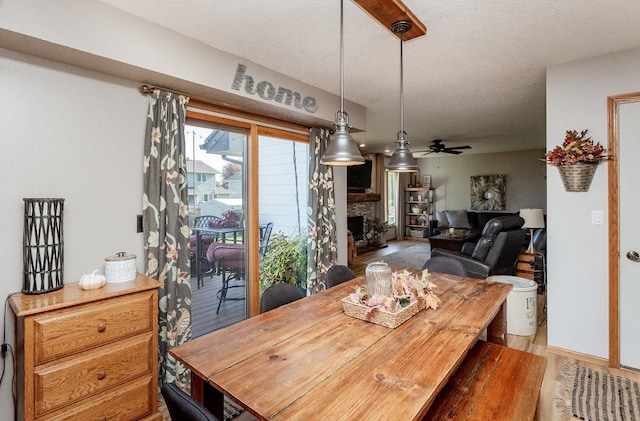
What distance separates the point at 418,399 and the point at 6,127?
97.0 inches

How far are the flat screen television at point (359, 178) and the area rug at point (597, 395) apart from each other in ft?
19.4

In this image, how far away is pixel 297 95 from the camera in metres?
3.17

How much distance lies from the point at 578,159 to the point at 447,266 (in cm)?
132

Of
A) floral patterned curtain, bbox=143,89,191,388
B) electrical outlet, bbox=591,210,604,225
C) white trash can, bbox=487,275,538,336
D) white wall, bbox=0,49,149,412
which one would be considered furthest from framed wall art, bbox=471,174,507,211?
white wall, bbox=0,49,149,412

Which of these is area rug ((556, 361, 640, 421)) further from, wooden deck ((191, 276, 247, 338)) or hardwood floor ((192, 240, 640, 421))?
wooden deck ((191, 276, 247, 338))

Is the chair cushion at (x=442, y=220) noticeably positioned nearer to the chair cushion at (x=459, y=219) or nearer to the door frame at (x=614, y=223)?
the chair cushion at (x=459, y=219)

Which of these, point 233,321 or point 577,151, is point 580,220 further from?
point 233,321

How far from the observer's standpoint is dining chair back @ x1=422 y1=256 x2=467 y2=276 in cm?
276

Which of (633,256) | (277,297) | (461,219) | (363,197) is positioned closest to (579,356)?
(633,256)

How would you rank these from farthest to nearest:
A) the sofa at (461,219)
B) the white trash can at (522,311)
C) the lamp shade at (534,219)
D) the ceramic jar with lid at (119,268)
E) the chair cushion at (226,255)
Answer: the sofa at (461,219) < the lamp shade at (534,219) < the white trash can at (522,311) < the chair cushion at (226,255) < the ceramic jar with lid at (119,268)

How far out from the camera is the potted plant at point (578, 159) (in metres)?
2.60

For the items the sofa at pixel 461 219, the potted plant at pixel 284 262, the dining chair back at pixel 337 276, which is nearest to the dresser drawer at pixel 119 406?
the dining chair back at pixel 337 276

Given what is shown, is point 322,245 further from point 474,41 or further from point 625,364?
point 625,364

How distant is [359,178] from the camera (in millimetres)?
8305
